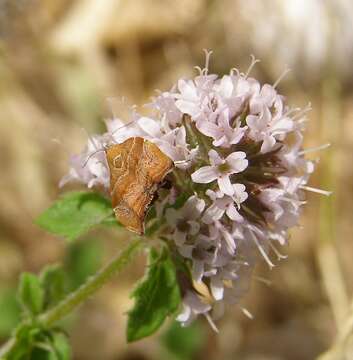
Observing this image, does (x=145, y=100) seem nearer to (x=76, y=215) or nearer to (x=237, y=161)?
(x=76, y=215)

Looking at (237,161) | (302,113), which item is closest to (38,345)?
(237,161)

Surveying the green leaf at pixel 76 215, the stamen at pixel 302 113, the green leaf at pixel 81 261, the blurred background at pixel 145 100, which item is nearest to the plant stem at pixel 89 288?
the green leaf at pixel 76 215

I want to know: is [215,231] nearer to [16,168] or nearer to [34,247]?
[34,247]

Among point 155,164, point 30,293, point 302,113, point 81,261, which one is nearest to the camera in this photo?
point 155,164

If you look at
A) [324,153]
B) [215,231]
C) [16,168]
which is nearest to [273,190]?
[215,231]

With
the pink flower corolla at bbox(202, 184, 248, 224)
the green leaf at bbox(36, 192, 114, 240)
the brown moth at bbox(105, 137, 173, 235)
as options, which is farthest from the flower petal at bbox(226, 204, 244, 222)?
the green leaf at bbox(36, 192, 114, 240)

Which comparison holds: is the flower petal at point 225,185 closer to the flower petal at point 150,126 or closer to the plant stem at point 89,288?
the flower petal at point 150,126
